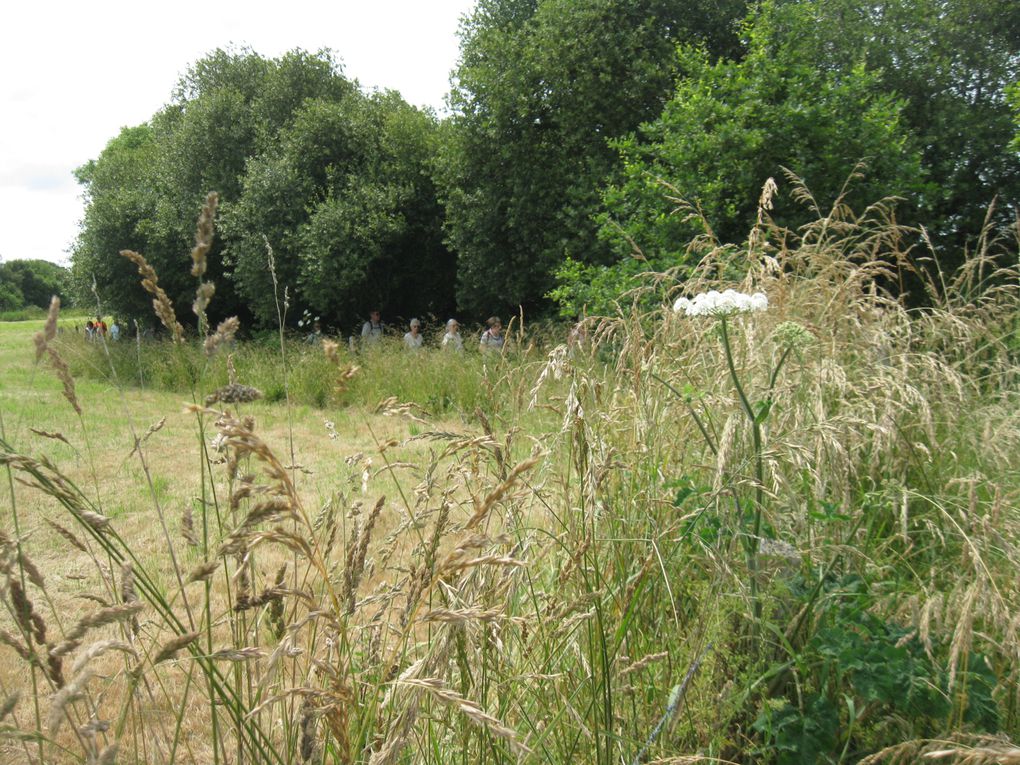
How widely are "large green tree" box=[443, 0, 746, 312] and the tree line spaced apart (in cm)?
5

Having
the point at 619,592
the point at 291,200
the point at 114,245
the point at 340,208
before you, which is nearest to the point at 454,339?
the point at 340,208

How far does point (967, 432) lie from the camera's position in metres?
2.61

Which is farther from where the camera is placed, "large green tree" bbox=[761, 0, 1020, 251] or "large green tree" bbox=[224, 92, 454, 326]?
"large green tree" bbox=[224, 92, 454, 326]

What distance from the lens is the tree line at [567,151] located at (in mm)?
8930

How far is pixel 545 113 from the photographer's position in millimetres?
13602

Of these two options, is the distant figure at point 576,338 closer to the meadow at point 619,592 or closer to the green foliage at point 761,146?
the meadow at point 619,592

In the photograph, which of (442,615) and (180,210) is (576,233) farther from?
(442,615)

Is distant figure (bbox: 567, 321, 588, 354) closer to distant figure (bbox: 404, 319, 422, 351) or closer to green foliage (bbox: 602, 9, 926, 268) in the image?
green foliage (bbox: 602, 9, 926, 268)

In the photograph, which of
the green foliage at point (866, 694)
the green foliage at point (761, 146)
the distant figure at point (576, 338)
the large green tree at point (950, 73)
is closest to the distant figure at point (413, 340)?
the green foliage at point (761, 146)

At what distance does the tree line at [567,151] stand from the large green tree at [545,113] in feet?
0.15

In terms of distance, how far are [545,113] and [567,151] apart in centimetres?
91

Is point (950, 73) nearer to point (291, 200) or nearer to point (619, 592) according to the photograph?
point (619, 592)

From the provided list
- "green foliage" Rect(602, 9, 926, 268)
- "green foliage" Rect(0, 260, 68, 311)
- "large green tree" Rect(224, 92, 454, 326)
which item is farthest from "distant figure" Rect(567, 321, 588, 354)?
"green foliage" Rect(0, 260, 68, 311)

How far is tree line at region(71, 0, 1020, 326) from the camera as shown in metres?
8.93
